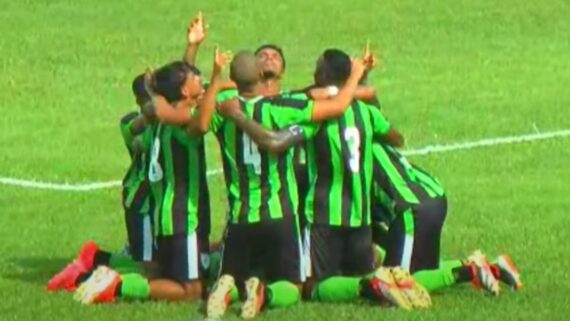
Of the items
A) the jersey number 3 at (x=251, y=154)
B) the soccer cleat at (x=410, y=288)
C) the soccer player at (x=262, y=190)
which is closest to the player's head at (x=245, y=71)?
the soccer player at (x=262, y=190)

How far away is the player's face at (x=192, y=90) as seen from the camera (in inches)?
495

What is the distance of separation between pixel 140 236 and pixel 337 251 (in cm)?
141

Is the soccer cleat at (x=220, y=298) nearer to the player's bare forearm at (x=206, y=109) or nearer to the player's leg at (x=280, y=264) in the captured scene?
the player's leg at (x=280, y=264)

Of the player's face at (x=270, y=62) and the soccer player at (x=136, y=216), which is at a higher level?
the player's face at (x=270, y=62)

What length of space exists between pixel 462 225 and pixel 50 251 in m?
3.14

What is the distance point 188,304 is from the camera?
1259 centimetres

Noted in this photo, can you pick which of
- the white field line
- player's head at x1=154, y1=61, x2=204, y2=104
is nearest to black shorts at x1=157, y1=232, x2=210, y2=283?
player's head at x1=154, y1=61, x2=204, y2=104

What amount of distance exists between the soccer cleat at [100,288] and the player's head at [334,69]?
1.79 metres

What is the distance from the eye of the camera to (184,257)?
12.7 m

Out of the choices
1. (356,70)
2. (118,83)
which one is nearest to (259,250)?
(356,70)

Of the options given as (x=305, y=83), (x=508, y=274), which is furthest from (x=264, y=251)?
(x=305, y=83)

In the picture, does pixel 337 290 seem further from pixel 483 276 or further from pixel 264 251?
pixel 483 276

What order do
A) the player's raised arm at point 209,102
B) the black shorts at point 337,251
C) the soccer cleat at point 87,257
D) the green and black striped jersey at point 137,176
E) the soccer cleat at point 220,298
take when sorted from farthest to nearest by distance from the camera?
the soccer cleat at point 87,257, the green and black striped jersey at point 137,176, the black shorts at point 337,251, the soccer cleat at point 220,298, the player's raised arm at point 209,102

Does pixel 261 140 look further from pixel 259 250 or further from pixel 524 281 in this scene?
pixel 524 281
